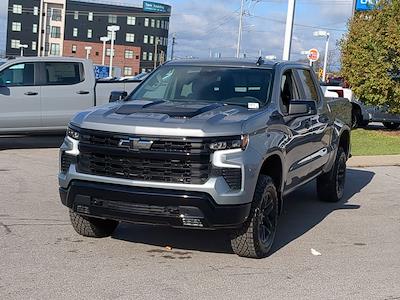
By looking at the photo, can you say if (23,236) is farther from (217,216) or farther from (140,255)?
(217,216)

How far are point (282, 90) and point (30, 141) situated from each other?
352 inches

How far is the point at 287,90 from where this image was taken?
23.0 ft

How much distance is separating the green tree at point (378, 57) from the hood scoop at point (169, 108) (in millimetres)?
13786

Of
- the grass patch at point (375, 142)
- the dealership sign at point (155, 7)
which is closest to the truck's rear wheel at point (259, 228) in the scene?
the grass patch at point (375, 142)

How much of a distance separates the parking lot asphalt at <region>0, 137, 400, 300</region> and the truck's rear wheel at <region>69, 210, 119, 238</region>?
88 millimetres

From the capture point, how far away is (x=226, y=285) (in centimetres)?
506

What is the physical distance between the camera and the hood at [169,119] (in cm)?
527

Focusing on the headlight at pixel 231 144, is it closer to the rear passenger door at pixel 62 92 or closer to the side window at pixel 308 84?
the side window at pixel 308 84

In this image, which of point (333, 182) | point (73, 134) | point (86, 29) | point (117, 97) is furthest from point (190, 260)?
point (86, 29)

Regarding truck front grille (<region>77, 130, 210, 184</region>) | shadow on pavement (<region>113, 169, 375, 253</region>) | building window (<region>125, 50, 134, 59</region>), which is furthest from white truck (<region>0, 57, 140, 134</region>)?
building window (<region>125, 50, 134, 59</region>)

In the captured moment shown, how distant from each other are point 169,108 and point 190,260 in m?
1.45

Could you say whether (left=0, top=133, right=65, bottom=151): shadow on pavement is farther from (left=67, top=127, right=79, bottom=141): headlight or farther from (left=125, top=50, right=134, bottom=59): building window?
(left=125, top=50, right=134, bottom=59): building window

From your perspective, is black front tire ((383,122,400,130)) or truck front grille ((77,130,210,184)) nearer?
truck front grille ((77,130,210,184))

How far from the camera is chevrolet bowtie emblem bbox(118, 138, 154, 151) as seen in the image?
209 inches
